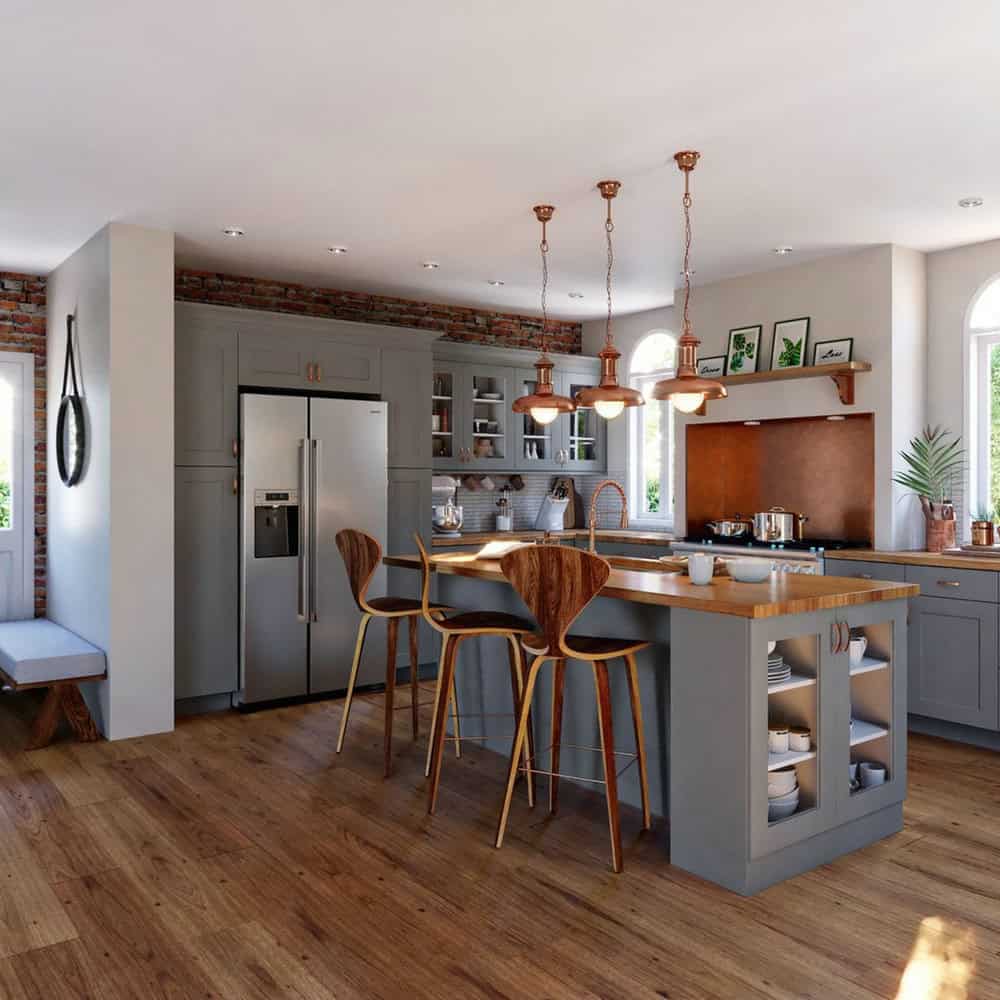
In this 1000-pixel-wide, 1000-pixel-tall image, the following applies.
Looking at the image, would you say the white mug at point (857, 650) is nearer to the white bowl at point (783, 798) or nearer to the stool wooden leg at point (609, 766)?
the white bowl at point (783, 798)

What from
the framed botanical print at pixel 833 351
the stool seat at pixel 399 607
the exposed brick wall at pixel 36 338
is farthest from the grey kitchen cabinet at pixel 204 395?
the framed botanical print at pixel 833 351

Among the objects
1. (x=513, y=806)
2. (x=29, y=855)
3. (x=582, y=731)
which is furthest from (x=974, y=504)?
(x=29, y=855)

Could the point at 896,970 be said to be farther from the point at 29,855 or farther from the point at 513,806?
the point at 29,855

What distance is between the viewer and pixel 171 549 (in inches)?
193

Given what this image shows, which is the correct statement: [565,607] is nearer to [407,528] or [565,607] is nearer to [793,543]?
[793,543]

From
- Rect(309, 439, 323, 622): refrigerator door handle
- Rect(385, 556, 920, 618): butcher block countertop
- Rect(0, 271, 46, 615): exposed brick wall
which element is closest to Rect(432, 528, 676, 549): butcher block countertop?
Rect(309, 439, 323, 622): refrigerator door handle

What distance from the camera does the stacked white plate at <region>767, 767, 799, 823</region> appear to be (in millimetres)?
3092

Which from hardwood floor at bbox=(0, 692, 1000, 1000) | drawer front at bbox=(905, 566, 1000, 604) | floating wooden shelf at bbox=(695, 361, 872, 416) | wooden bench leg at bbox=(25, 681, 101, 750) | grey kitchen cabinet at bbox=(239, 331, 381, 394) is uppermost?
grey kitchen cabinet at bbox=(239, 331, 381, 394)

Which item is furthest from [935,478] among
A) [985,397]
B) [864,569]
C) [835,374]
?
[835,374]

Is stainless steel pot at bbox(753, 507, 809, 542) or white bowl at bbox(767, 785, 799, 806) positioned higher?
stainless steel pot at bbox(753, 507, 809, 542)

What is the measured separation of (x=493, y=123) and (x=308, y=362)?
8.55ft

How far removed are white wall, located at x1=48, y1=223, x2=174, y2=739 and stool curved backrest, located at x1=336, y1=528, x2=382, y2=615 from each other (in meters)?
1.30

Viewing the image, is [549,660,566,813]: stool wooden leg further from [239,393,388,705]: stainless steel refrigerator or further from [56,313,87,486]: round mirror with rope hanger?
[56,313,87,486]: round mirror with rope hanger

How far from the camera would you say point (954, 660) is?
15.3 feet
